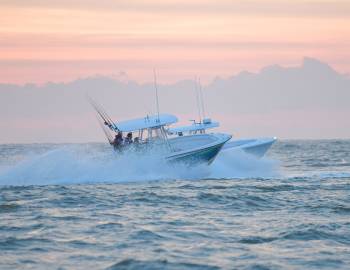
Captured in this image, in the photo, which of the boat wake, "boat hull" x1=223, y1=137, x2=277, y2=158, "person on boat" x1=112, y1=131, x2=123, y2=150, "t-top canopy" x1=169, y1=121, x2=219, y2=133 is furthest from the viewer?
"boat hull" x1=223, y1=137, x2=277, y2=158

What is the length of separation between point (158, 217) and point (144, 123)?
46.2 ft

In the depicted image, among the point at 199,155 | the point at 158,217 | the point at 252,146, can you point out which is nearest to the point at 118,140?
the point at 199,155

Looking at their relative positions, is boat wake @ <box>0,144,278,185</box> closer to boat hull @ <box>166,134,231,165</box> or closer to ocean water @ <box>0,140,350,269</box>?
ocean water @ <box>0,140,350,269</box>

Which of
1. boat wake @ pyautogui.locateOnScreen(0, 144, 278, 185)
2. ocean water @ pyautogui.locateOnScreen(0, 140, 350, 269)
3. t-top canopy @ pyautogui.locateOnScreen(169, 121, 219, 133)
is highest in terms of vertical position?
t-top canopy @ pyautogui.locateOnScreen(169, 121, 219, 133)

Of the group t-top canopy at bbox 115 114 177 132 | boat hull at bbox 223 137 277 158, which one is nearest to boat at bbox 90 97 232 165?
t-top canopy at bbox 115 114 177 132

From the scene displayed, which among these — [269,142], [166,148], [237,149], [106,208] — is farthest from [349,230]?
[269,142]

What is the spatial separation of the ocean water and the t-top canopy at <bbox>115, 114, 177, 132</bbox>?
1.32 metres

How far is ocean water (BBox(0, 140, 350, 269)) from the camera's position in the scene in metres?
15.5

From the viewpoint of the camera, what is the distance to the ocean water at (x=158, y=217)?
50.7 feet

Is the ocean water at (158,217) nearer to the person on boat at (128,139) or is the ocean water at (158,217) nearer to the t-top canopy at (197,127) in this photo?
the person on boat at (128,139)

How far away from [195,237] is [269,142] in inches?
1225

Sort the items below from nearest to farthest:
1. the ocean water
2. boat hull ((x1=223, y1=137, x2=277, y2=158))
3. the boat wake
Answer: the ocean water < the boat wake < boat hull ((x1=223, y1=137, x2=277, y2=158))

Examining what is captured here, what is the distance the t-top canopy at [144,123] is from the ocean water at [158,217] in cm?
132

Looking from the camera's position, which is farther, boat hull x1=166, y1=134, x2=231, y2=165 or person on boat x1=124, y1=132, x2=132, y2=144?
boat hull x1=166, y1=134, x2=231, y2=165
